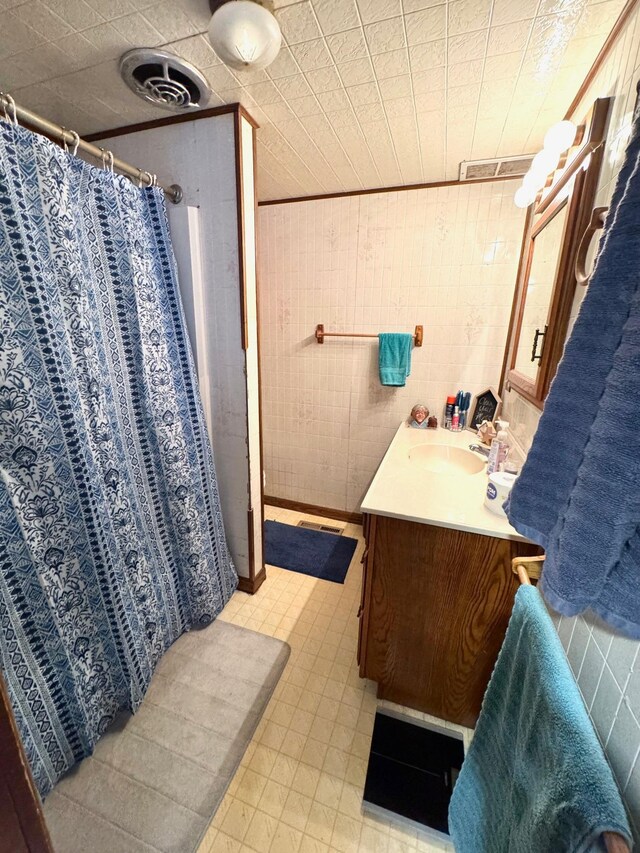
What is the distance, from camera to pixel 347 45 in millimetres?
938

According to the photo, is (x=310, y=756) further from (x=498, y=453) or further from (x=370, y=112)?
(x=370, y=112)

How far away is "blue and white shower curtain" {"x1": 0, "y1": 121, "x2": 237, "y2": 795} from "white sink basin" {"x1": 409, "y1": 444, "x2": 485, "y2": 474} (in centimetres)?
109

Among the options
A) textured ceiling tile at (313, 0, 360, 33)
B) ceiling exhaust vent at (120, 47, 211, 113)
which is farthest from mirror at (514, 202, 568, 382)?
ceiling exhaust vent at (120, 47, 211, 113)

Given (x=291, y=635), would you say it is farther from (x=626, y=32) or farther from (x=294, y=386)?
(x=626, y=32)

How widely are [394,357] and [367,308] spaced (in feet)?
1.16

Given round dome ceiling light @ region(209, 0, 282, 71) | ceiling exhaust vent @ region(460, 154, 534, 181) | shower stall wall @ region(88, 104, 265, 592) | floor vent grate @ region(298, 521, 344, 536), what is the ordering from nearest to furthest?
1. round dome ceiling light @ region(209, 0, 282, 71)
2. shower stall wall @ region(88, 104, 265, 592)
3. ceiling exhaust vent @ region(460, 154, 534, 181)
4. floor vent grate @ region(298, 521, 344, 536)

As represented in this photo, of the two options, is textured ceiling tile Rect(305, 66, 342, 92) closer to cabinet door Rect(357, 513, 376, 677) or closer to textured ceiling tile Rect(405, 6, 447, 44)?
textured ceiling tile Rect(405, 6, 447, 44)

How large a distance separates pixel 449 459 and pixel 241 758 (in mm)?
1457

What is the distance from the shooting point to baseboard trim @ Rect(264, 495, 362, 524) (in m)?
2.44

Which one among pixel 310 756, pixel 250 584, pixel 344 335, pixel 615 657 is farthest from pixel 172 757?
pixel 344 335

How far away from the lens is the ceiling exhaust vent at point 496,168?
1.53 meters

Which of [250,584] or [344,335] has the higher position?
[344,335]

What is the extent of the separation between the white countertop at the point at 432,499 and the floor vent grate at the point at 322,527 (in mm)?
1052

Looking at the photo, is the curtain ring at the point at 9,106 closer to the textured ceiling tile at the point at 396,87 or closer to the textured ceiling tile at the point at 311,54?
the textured ceiling tile at the point at 311,54
